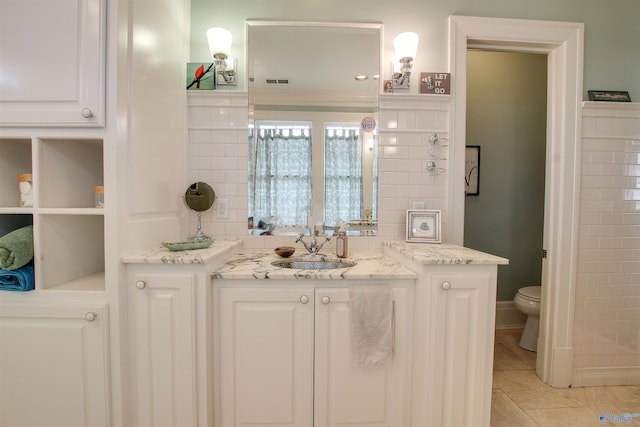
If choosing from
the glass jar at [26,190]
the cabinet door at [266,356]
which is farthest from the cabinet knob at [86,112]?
the cabinet door at [266,356]

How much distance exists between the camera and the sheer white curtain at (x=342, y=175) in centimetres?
198

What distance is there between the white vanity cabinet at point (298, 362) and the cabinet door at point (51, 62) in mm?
979

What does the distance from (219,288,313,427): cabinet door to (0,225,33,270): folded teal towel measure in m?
0.82

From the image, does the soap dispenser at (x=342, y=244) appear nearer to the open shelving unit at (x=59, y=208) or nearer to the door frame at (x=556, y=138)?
the door frame at (x=556, y=138)

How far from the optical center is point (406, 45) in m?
1.82

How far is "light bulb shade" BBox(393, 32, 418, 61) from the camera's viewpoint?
1.81 metres

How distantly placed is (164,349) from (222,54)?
5.57 ft

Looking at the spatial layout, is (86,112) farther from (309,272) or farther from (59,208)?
(309,272)

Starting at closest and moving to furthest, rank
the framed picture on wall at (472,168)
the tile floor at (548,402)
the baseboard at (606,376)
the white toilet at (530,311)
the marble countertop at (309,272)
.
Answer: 1. the marble countertop at (309,272)
2. the tile floor at (548,402)
3. the baseboard at (606,376)
4. the white toilet at (530,311)
5. the framed picture on wall at (472,168)

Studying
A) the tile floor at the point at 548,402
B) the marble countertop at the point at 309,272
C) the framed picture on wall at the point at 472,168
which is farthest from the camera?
the framed picture on wall at the point at 472,168

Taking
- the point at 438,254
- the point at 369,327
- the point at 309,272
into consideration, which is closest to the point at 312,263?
the point at 309,272

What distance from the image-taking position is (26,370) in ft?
4.06

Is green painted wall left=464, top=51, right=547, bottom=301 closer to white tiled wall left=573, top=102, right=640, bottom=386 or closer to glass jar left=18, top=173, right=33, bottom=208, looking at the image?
white tiled wall left=573, top=102, right=640, bottom=386

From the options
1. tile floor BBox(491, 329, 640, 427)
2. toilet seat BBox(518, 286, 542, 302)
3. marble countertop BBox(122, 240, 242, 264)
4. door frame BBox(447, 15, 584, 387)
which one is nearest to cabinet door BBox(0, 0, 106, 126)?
marble countertop BBox(122, 240, 242, 264)
